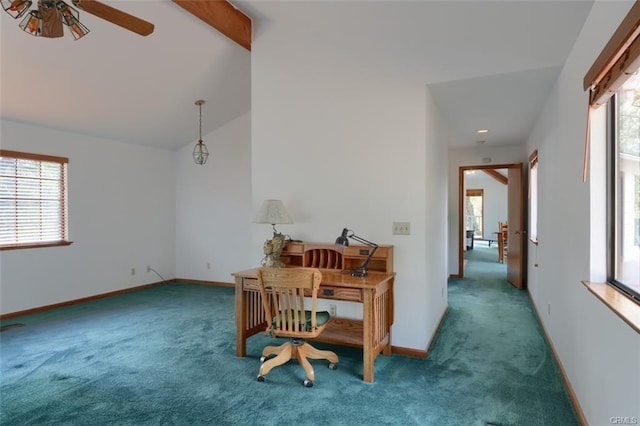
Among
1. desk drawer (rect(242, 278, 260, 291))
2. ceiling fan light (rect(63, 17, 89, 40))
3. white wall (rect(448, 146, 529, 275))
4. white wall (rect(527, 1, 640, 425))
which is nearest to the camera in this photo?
white wall (rect(527, 1, 640, 425))

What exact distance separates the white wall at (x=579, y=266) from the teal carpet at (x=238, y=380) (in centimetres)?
36

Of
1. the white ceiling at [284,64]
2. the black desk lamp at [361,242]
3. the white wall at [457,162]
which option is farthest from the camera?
the white wall at [457,162]

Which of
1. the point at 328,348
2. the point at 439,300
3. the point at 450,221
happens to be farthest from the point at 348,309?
the point at 450,221

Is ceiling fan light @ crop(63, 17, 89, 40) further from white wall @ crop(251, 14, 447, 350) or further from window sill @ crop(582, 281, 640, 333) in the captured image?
Result: window sill @ crop(582, 281, 640, 333)

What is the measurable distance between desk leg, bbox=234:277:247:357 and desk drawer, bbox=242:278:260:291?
1.8 inches

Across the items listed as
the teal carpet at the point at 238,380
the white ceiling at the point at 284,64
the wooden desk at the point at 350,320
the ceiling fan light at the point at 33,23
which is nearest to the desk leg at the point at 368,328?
the wooden desk at the point at 350,320

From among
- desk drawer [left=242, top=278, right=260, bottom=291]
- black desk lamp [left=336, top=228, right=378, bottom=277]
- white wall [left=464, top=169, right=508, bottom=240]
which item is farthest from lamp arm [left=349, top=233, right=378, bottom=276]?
white wall [left=464, top=169, right=508, bottom=240]

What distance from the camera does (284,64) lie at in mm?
3652

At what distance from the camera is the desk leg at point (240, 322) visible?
3.21 m

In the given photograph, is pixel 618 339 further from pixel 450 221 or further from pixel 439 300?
pixel 450 221

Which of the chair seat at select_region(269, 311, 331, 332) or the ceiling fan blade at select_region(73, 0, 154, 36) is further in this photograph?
the chair seat at select_region(269, 311, 331, 332)

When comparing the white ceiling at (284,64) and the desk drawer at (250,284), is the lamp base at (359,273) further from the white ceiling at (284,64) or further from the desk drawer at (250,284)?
the white ceiling at (284,64)

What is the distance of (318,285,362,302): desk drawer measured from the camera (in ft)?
9.25

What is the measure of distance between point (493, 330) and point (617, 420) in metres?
2.33
